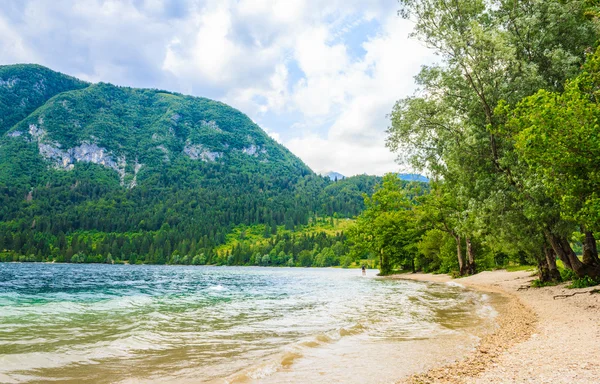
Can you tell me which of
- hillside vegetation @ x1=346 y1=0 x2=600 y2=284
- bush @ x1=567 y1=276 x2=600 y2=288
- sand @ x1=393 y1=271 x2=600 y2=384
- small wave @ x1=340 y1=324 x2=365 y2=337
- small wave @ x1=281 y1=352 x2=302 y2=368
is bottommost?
small wave @ x1=340 y1=324 x2=365 y2=337

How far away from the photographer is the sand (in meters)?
7.41

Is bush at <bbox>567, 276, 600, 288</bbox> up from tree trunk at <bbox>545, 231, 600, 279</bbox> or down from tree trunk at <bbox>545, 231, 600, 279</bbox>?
down

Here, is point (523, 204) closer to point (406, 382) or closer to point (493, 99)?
point (493, 99)

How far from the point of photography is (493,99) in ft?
81.9

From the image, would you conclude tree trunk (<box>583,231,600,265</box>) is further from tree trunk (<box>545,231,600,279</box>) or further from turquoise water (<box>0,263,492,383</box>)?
turquoise water (<box>0,263,492,383</box>)

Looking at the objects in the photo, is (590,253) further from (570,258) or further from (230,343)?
(230,343)

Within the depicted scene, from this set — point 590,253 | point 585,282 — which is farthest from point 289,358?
point 590,253

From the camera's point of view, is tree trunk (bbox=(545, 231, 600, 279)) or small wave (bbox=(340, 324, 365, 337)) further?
tree trunk (bbox=(545, 231, 600, 279))

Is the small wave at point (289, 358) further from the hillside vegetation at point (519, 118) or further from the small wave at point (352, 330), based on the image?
the hillside vegetation at point (519, 118)

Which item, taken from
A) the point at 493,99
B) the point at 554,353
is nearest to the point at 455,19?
the point at 493,99

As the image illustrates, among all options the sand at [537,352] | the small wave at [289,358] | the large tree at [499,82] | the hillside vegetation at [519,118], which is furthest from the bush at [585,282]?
the small wave at [289,358]

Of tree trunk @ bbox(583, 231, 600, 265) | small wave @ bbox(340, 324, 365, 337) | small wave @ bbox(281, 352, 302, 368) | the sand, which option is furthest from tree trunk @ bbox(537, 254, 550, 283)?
small wave @ bbox(281, 352, 302, 368)

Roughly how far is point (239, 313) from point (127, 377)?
40.6 ft

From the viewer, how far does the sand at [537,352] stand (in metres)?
7.41
